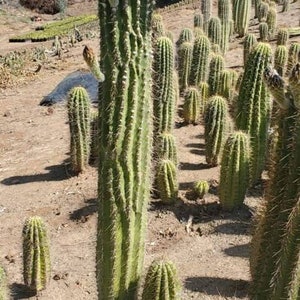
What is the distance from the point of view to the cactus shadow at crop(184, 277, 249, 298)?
468 cm

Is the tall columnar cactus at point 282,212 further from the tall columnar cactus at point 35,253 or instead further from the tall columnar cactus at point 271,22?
the tall columnar cactus at point 271,22

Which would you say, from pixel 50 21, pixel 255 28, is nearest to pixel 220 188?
pixel 255 28

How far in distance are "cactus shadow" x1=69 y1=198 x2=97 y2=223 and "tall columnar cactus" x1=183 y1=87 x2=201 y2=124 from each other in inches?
111

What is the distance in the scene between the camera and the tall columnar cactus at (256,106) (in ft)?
19.8

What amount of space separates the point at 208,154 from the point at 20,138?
3.95m

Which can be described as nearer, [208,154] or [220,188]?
[220,188]

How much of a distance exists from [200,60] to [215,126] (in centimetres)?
288

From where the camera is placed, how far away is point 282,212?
3006 mm

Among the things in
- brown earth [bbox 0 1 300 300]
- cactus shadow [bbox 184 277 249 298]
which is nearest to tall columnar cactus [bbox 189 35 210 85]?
brown earth [bbox 0 1 300 300]

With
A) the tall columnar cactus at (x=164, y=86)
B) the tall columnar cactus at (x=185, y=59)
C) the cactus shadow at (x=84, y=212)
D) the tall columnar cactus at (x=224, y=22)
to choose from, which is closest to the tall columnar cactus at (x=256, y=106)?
the tall columnar cactus at (x=164, y=86)

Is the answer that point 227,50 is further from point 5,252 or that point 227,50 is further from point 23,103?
point 5,252

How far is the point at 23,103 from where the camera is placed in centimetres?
1166

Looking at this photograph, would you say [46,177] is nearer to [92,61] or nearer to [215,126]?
[215,126]

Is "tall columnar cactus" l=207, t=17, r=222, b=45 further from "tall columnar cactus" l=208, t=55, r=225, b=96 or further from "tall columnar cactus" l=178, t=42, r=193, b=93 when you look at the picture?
"tall columnar cactus" l=208, t=55, r=225, b=96
